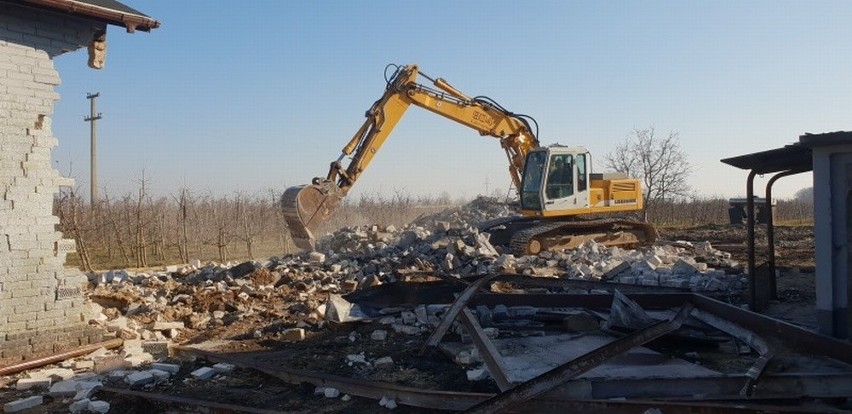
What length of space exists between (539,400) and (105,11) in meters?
7.43

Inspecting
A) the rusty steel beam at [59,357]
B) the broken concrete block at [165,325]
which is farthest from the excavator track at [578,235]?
the rusty steel beam at [59,357]

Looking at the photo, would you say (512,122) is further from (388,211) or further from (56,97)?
(388,211)

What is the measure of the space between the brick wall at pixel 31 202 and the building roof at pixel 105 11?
1.15 feet

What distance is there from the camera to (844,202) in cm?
665

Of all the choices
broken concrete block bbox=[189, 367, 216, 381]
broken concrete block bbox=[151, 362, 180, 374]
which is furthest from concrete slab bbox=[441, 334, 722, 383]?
broken concrete block bbox=[151, 362, 180, 374]

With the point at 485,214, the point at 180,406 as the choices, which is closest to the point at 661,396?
the point at 180,406

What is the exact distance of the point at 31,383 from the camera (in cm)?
730

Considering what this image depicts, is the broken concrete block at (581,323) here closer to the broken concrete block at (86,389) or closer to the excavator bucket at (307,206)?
the broken concrete block at (86,389)

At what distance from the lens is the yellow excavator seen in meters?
16.6

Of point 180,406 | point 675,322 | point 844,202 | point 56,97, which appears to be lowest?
point 180,406

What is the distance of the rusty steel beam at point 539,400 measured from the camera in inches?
196

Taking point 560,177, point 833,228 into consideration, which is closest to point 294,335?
point 833,228

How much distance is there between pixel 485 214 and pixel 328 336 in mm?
20761

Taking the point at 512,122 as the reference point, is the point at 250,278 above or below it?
below
